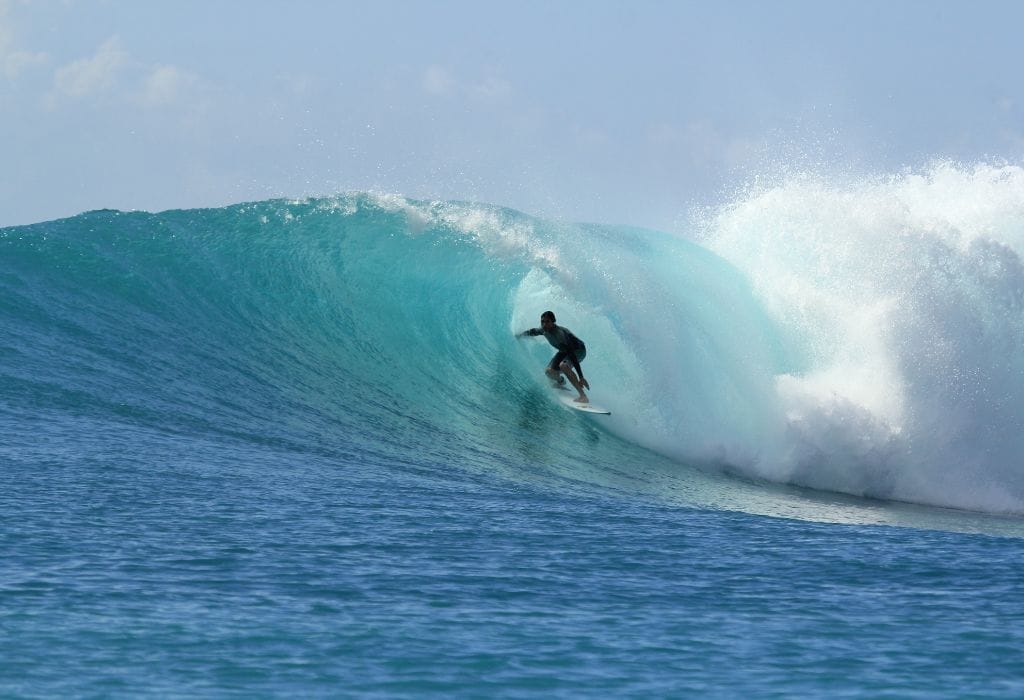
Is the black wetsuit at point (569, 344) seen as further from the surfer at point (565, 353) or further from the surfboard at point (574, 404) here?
the surfboard at point (574, 404)

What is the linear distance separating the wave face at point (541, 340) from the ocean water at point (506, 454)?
5 centimetres

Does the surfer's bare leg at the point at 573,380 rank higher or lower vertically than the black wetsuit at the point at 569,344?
lower

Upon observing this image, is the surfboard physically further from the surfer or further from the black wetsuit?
the black wetsuit

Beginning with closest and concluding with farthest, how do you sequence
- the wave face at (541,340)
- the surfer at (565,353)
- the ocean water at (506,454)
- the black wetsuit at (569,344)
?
the ocean water at (506,454) → the wave face at (541,340) → the surfer at (565,353) → the black wetsuit at (569,344)

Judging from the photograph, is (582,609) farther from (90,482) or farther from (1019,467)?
(1019,467)

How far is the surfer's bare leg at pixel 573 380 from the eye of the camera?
44.6 feet

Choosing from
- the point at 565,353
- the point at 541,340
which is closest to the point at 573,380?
→ the point at 565,353

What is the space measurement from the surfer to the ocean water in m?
0.35

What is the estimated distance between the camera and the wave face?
12.3 meters

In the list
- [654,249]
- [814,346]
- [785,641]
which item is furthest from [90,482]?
[654,249]

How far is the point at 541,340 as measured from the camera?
51.4 ft

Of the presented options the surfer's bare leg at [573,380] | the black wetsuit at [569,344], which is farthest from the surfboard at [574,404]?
the black wetsuit at [569,344]

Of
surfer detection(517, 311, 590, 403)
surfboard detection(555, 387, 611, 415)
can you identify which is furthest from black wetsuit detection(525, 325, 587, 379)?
surfboard detection(555, 387, 611, 415)

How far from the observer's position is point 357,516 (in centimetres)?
801
